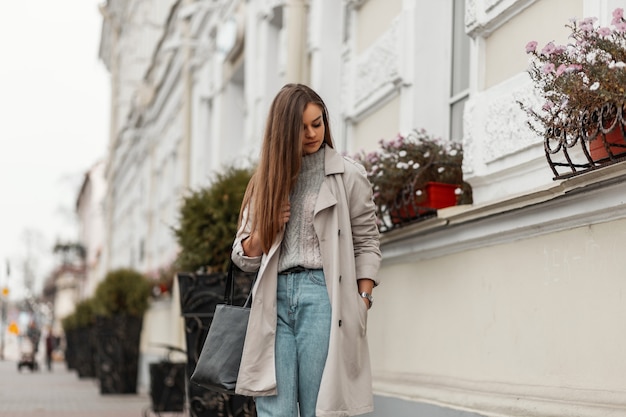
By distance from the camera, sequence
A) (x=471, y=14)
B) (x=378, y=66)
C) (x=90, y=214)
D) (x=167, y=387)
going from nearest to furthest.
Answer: (x=471, y=14), (x=378, y=66), (x=167, y=387), (x=90, y=214)

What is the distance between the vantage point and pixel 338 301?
4.27m

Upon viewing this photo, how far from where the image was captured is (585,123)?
4301 millimetres

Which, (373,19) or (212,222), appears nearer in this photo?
(212,222)

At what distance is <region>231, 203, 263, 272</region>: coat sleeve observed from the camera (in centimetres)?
460

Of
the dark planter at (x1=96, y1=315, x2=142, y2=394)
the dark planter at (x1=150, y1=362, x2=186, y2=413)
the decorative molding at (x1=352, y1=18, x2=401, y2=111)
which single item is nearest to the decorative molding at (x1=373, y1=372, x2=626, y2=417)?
the decorative molding at (x1=352, y1=18, x2=401, y2=111)

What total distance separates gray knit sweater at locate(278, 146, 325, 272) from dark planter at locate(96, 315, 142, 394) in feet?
44.6

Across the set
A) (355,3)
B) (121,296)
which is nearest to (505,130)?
(355,3)

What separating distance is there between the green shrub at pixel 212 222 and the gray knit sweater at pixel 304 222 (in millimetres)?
3885

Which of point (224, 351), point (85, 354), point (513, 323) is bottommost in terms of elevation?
point (85, 354)

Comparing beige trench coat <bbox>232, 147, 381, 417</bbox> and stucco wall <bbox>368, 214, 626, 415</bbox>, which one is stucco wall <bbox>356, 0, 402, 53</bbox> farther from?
beige trench coat <bbox>232, 147, 381, 417</bbox>

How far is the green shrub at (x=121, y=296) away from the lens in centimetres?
1886

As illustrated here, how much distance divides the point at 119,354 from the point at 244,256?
13.5m

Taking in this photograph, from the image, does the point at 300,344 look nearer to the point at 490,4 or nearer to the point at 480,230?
the point at 480,230

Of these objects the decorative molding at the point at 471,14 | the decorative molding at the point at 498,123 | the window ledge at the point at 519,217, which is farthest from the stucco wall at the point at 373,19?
the decorative molding at the point at 498,123
